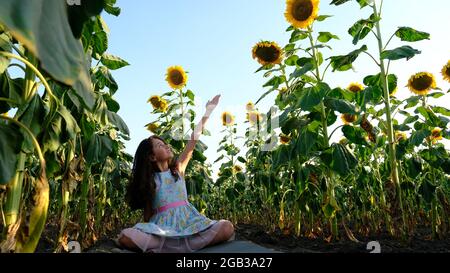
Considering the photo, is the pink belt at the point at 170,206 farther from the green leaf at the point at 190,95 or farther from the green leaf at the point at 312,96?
the green leaf at the point at 190,95

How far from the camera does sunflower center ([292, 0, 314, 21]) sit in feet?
12.0

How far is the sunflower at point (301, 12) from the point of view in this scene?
12.0 feet

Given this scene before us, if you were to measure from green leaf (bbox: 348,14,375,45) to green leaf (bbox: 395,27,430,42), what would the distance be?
0.21 meters

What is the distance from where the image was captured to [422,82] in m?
4.02

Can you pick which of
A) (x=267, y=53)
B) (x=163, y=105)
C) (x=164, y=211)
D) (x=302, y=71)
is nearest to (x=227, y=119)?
(x=163, y=105)

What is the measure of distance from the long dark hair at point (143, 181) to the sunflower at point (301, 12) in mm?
1618

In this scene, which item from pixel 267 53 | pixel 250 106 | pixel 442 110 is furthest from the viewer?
pixel 250 106

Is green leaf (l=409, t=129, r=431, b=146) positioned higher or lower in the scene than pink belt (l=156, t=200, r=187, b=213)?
higher

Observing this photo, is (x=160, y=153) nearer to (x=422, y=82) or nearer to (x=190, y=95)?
(x=190, y=95)

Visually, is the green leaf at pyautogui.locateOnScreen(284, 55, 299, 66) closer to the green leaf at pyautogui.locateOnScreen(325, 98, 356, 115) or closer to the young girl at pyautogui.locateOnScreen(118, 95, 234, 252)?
the green leaf at pyautogui.locateOnScreen(325, 98, 356, 115)

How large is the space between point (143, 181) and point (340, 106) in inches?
63.4

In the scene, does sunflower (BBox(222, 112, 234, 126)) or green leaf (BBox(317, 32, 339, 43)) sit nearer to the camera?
green leaf (BBox(317, 32, 339, 43))

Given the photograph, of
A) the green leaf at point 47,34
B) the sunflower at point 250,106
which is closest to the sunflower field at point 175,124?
the green leaf at point 47,34

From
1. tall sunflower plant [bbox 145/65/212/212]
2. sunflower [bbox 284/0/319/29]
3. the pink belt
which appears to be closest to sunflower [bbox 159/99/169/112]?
tall sunflower plant [bbox 145/65/212/212]
